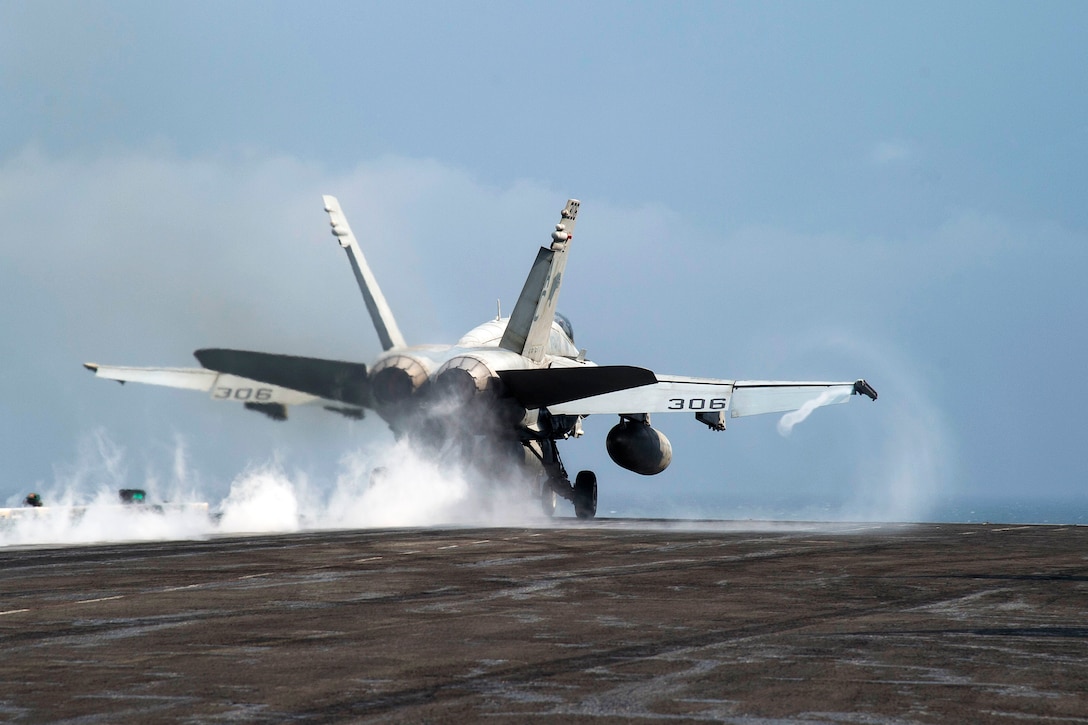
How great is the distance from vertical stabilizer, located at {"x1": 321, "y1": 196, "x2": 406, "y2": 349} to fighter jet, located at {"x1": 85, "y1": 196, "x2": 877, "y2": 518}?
0.03 m

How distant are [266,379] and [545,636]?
18.8 metres

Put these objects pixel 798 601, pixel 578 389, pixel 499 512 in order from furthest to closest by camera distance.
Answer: pixel 499 512, pixel 578 389, pixel 798 601

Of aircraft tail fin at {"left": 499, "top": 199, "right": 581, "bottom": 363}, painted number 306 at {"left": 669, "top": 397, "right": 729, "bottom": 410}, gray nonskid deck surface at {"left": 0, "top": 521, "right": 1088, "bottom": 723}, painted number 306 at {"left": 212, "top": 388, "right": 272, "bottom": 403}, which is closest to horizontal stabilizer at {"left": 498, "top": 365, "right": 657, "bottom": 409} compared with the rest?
aircraft tail fin at {"left": 499, "top": 199, "right": 581, "bottom": 363}

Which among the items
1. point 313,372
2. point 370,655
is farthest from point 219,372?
point 370,655

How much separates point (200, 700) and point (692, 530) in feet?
71.5

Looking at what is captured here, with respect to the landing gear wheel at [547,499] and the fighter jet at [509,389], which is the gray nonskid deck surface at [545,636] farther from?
the landing gear wheel at [547,499]

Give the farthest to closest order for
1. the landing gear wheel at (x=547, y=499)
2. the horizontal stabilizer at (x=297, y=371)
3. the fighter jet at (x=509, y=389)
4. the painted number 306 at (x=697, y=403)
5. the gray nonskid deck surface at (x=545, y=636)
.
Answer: the landing gear wheel at (x=547, y=499) < the painted number 306 at (x=697, y=403) < the fighter jet at (x=509, y=389) < the horizontal stabilizer at (x=297, y=371) < the gray nonskid deck surface at (x=545, y=636)

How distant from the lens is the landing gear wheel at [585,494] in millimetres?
38250

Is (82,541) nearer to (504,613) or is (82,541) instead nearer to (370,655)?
(504,613)

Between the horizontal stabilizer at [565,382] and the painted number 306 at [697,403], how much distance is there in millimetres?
4212

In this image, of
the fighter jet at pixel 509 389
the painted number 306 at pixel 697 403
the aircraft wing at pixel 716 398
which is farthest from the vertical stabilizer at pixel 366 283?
the painted number 306 at pixel 697 403

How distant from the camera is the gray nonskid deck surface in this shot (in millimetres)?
7438

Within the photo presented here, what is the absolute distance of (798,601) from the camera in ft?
43.7

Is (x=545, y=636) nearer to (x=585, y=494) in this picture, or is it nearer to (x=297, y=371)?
(x=297, y=371)
